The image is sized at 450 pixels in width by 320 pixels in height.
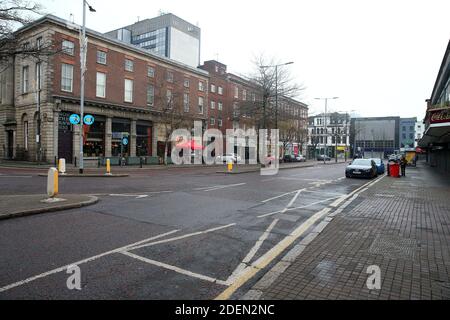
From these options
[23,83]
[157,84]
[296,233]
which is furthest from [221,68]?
[296,233]

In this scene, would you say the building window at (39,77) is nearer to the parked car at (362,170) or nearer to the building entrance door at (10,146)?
the building entrance door at (10,146)

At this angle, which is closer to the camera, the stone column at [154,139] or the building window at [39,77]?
the building window at [39,77]

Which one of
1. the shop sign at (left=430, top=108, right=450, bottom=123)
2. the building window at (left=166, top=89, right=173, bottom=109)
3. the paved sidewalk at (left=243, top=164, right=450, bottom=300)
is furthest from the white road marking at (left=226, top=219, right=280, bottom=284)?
the building window at (left=166, top=89, right=173, bottom=109)

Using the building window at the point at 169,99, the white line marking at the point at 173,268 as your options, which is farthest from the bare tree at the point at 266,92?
the white line marking at the point at 173,268

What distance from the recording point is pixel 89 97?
33719 millimetres

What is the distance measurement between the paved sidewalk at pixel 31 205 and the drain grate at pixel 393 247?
25.0 ft

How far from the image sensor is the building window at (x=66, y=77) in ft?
103

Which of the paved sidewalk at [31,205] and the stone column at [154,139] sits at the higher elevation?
the stone column at [154,139]

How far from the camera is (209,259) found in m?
4.92

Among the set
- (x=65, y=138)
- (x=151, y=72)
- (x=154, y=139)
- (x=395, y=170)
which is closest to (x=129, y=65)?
(x=151, y=72)

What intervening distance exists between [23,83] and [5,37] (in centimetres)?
2834

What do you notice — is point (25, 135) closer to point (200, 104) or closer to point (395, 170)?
point (200, 104)

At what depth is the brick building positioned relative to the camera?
3044 centimetres
